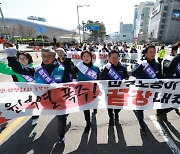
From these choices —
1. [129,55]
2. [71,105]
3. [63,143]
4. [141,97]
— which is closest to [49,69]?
[71,105]

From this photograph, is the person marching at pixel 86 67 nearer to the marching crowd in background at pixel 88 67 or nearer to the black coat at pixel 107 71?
the marching crowd in background at pixel 88 67

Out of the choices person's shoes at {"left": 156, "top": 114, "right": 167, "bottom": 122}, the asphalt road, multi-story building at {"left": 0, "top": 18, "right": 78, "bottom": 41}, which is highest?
multi-story building at {"left": 0, "top": 18, "right": 78, "bottom": 41}

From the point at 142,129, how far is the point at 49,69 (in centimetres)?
221

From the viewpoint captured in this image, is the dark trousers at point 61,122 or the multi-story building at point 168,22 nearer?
the dark trousers at point 61,122

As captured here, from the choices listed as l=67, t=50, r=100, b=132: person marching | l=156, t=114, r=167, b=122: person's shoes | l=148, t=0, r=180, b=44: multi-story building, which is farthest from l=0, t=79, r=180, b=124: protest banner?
l=148, t=0, r=180, b=44: multi-story building

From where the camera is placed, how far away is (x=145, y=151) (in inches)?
120

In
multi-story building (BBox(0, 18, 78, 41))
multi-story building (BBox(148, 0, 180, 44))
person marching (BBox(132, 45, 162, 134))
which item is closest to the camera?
person marching (BBox(132, 45, 162, 134))

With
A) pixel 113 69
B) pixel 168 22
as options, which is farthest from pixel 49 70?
pixel 168 22

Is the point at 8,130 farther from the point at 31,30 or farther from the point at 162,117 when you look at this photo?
the point at 31,30

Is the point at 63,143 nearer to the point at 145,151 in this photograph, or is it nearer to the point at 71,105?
the point at 71,105

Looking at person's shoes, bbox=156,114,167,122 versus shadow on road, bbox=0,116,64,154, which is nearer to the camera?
shadow on road, bbox=0,116,64,154

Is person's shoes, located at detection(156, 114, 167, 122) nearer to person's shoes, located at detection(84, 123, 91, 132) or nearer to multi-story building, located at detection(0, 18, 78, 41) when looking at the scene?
person's shoes, located at detection(84, 123, 91, 132)

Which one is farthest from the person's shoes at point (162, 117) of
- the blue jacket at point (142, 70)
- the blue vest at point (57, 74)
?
the blue vest at point (57, 74)

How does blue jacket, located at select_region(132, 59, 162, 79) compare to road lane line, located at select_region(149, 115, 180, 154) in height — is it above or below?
above
